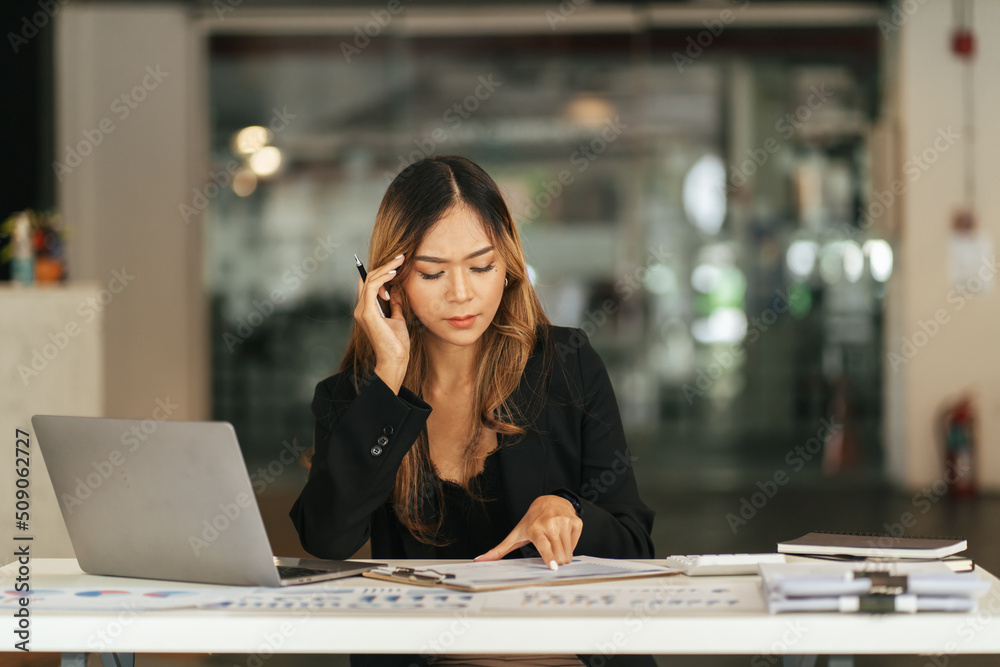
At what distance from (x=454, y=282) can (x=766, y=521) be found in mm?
4266

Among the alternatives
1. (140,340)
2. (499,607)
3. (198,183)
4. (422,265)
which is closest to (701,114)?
(198,183)

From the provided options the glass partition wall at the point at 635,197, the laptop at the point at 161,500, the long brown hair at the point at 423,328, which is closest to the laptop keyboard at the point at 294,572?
the laptop at the point at 161,500

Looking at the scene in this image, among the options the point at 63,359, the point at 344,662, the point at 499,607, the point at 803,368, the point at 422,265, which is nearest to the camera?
the point at 499,607

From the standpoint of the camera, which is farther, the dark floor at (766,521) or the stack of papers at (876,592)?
the dark floor at (766,521)

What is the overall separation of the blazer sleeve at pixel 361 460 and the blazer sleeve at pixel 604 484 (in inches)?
11.0

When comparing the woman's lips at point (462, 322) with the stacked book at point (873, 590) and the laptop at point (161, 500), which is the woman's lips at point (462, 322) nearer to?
the laptop at point (161, 500)

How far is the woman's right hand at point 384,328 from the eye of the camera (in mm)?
1704

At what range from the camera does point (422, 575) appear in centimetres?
141

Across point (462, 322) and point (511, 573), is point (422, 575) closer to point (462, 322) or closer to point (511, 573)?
point (511, 573)

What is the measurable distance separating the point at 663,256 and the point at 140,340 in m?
3.70

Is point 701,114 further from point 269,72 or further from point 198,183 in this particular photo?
point 198,183

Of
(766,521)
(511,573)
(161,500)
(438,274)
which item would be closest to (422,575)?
(511,573)

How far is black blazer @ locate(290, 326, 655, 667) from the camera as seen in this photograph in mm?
1642

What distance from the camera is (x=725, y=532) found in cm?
524
